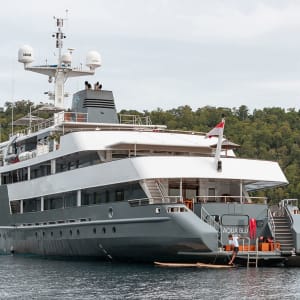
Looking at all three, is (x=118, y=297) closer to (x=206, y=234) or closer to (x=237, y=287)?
(x=237, y=287)

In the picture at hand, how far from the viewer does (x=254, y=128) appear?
3578 inches

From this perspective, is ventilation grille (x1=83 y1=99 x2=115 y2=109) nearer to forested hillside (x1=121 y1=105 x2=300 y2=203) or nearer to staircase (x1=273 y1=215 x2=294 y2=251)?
staircase (x1=273 y1=215 x2=294 y2=251)

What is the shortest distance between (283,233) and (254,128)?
59209 mm

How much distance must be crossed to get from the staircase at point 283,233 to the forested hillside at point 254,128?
45132 millimetres

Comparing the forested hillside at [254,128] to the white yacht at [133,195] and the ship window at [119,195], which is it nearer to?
the white yacht at [133,195]

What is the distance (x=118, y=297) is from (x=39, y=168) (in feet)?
55.9

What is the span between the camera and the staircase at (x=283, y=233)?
3166 cm

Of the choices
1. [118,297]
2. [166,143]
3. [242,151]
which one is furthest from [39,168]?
[242,151]

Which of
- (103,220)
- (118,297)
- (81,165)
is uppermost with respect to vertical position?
(81,165)

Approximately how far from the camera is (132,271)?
29969mm

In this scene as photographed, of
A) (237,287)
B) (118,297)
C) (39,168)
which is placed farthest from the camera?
(39,168)

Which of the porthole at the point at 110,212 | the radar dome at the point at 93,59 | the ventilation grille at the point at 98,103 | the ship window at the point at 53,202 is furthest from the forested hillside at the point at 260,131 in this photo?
the porthole at the point at 110,212

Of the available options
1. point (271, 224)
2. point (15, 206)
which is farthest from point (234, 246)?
point (15, 206)

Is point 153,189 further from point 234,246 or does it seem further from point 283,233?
point 283,233
